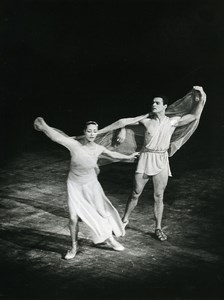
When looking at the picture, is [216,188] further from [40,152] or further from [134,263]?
[40,152]

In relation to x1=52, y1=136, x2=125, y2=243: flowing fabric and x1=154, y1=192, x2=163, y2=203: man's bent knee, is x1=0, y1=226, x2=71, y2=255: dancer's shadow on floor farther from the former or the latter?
x1=154, y1=192, x2=163, y2=203: man's bent knee

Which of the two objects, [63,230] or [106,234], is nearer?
[106,234]

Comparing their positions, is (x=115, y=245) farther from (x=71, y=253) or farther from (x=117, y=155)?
(x=117, y=155)

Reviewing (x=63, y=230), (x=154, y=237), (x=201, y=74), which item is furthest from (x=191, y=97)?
(x=201, y=74)

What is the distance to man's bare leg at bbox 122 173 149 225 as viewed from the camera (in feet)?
18.6

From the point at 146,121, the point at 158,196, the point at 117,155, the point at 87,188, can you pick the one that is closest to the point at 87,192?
the point at 87,188

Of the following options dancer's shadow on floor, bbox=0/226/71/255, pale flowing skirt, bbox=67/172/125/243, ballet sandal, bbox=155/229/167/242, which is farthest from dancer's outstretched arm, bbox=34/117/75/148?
Answer: ballet sandal, bbox=155/229/167/242

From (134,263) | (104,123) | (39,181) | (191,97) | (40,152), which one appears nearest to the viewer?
(134,263)

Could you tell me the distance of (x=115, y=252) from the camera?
545 cm

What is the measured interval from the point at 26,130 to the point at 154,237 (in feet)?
15.7

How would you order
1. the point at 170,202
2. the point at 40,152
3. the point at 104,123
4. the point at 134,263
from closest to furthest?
the point at 134,263
the point at 170,202
the point at 40,152
the point at 104,123

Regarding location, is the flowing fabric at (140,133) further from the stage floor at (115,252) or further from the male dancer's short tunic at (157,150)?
the stage floor at (115,252)

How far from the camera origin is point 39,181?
744cm

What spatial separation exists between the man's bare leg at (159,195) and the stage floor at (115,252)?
0.12 metres
